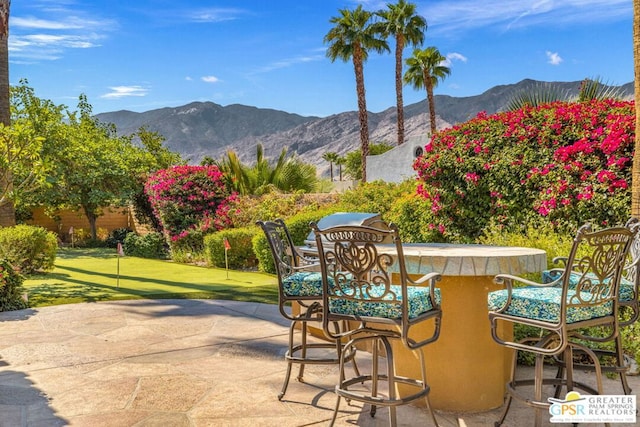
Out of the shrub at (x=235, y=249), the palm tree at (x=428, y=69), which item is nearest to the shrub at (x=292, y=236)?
the shrub at (x=235, y=249)

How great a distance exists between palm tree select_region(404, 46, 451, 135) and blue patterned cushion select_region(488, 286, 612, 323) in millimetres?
31678

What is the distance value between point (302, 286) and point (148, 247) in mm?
14569

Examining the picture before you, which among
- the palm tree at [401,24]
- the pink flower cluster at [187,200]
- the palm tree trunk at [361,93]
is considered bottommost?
the pink flower cluster at [187,200]

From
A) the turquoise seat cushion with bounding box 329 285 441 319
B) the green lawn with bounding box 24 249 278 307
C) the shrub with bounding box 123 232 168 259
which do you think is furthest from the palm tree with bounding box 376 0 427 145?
the turquoise seat cushion with bounding box 329 285 441 319

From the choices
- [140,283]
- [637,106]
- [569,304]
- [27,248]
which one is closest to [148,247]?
[27,248]

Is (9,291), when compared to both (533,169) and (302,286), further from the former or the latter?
(533,169)

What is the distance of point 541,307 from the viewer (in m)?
2.98

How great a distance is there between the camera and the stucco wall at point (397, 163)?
1993cm

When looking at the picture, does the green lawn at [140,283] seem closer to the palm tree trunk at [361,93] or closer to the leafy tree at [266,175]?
the leafy tree at [266,175]

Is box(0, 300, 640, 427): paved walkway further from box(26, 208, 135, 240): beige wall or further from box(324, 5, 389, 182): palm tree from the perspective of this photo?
box(324, 5, 389, 182): palm tree

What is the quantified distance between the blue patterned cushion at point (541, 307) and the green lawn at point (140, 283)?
524 centimetres

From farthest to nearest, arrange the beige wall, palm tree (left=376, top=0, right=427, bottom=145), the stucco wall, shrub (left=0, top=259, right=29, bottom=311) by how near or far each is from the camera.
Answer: palm tree (left=376, top=0, right=427, bottom=145) < the beige wall < the stucco wall < shrub (left=0, top=259, right=29, bottom=311)

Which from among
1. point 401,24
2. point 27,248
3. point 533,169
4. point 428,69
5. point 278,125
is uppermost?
point 278,125

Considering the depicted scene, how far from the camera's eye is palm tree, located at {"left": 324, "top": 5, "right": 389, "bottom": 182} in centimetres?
2798
